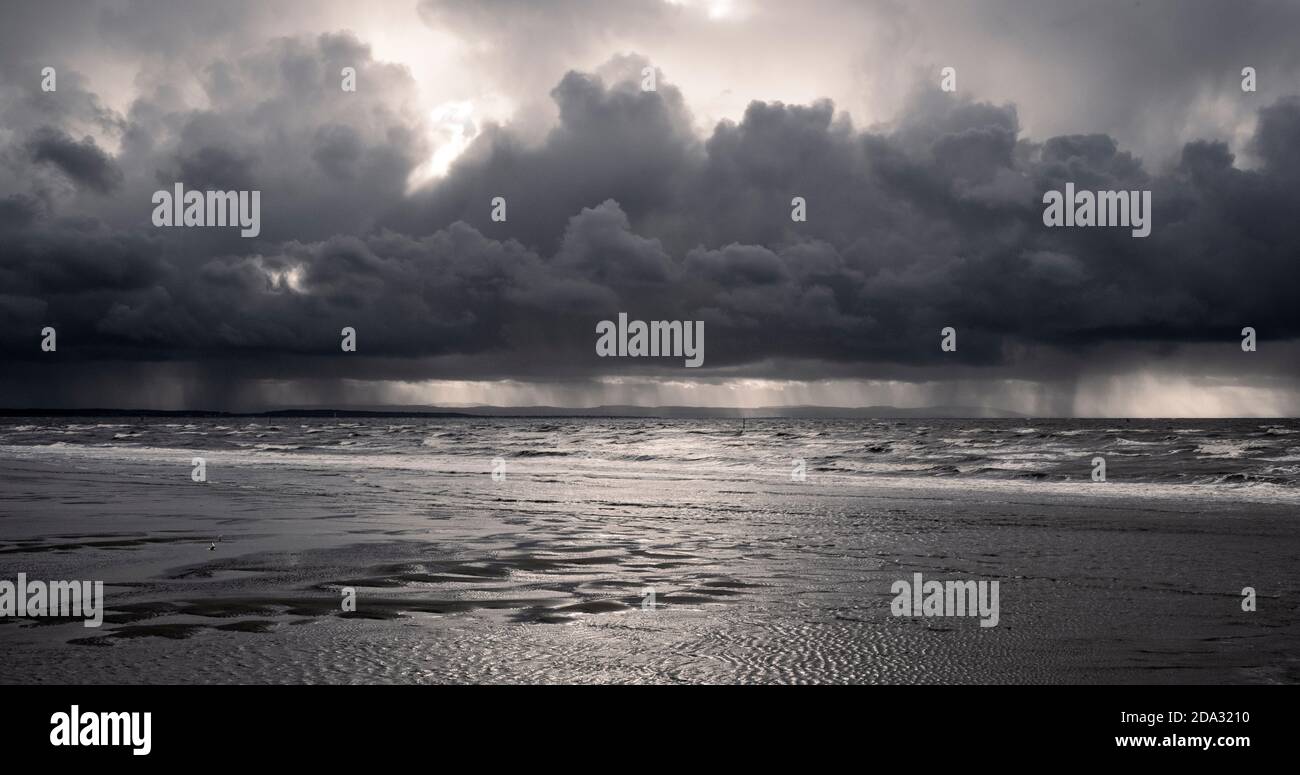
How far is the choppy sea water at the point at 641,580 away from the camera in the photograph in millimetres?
6496

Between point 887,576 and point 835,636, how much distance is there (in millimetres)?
3432

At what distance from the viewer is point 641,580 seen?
1021 centimetres

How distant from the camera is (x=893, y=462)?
38.6 metres

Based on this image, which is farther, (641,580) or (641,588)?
(641,580)

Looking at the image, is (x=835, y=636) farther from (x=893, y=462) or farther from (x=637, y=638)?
(x=893, y=462)

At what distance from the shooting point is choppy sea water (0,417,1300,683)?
6.50 metres

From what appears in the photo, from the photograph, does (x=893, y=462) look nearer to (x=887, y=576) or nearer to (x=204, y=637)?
(x=887, y=576)

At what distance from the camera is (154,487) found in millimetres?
23250

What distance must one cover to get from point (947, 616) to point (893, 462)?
3132 centimetres
